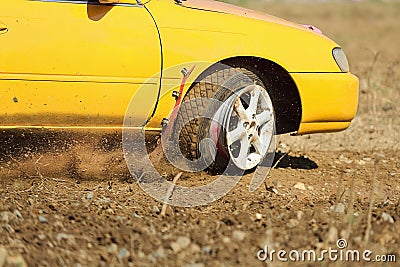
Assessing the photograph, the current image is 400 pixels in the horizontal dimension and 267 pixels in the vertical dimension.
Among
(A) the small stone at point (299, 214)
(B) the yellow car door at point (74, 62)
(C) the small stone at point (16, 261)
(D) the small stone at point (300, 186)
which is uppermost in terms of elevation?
(B) the yellow car door at point (74, 62)

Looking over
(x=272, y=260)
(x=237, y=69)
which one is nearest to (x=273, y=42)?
(x=237, y=69)

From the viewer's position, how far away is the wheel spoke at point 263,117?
604cm

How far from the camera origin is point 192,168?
234 inches

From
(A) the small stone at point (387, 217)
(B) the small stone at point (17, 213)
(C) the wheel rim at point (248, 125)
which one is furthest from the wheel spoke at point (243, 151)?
(B) the small stone at point (17, 213)

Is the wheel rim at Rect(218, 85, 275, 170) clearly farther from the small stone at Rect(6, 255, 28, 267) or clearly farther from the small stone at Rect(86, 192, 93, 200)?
the small stone at Rect(6, 255, 28, 267)

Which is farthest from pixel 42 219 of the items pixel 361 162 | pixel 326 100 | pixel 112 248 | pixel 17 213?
pixel 361 162

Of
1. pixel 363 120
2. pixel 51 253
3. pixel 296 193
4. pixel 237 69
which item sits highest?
pixel 237 69

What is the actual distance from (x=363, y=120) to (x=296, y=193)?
334 centimetres

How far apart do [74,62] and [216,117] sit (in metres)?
1.15

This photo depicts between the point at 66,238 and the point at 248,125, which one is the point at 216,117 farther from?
the point at 66,238

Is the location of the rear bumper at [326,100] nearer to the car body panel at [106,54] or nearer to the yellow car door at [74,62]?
the car body panel at [106,54]

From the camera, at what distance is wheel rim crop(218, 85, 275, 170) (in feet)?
19.3

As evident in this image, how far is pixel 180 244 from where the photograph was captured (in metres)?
4.25

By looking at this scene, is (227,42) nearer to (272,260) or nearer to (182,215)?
(182,215)
